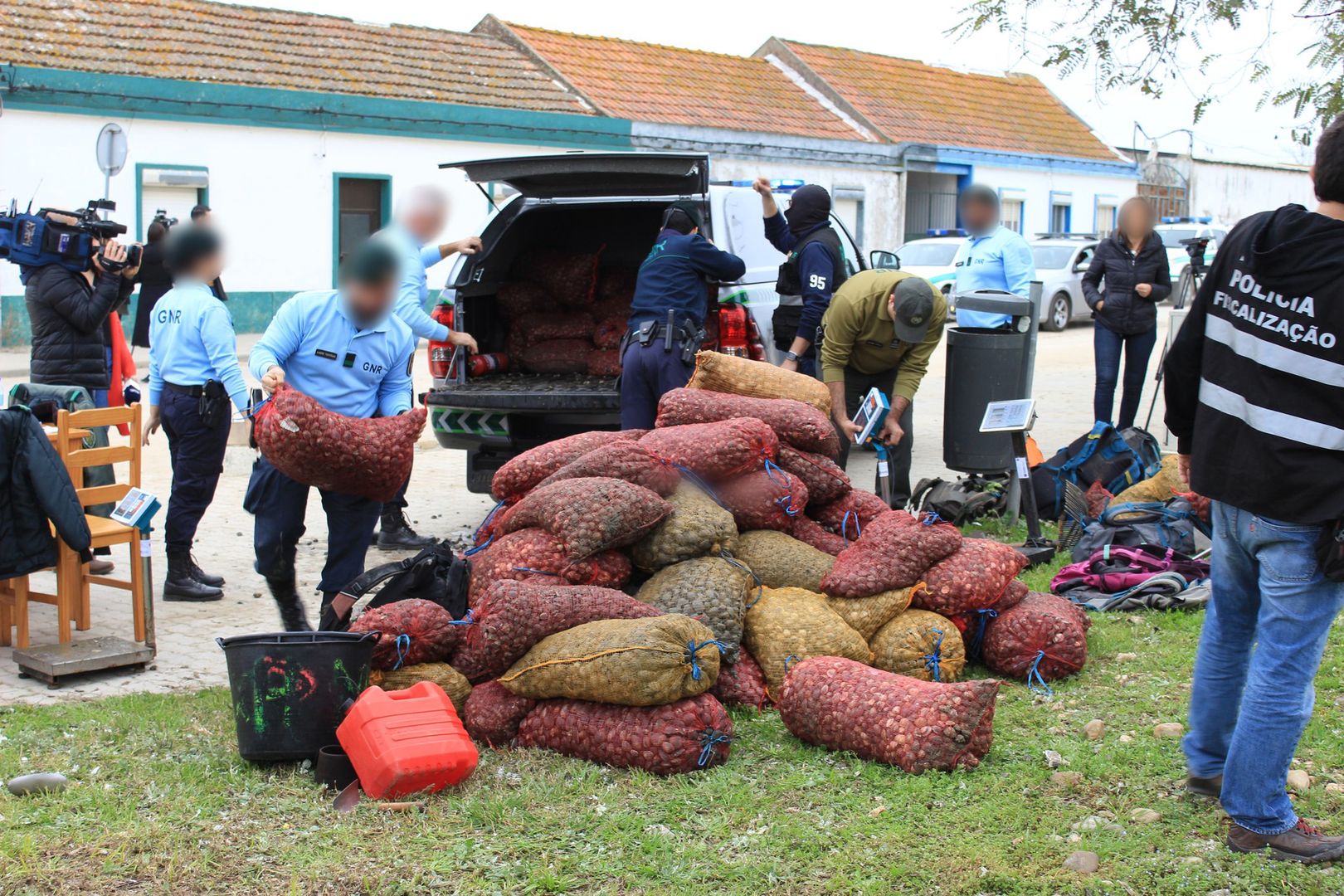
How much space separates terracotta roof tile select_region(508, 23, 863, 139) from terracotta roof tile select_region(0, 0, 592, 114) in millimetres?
932

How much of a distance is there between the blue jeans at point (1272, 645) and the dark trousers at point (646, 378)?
3652 millimetres

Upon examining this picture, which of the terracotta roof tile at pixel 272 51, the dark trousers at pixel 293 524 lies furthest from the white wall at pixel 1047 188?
the dark trousers at pixel 293 524

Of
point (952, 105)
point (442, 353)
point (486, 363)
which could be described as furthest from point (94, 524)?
point (952, 105)

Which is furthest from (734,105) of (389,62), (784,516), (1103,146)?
(784,516)

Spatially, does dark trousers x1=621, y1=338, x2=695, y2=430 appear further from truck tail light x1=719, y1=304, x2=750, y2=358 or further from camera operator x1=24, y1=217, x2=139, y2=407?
camera operator x1=24, y1=217, x2=139, y2=407

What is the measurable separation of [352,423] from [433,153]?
54.9 ft

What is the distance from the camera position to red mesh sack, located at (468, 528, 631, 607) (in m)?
4.68

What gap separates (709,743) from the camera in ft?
13.4

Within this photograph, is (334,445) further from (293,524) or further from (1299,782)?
(1299,782)

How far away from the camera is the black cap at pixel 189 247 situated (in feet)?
20.0

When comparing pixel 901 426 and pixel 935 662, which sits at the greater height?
pixel 901 426

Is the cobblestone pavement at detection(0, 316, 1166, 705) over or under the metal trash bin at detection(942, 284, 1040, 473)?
under

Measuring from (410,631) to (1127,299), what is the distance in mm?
6411

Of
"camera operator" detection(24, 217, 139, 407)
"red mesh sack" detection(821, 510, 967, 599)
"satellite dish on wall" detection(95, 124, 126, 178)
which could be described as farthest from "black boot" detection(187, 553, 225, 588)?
"satellite dish on wall" detection(95, 124, 126, 178)
